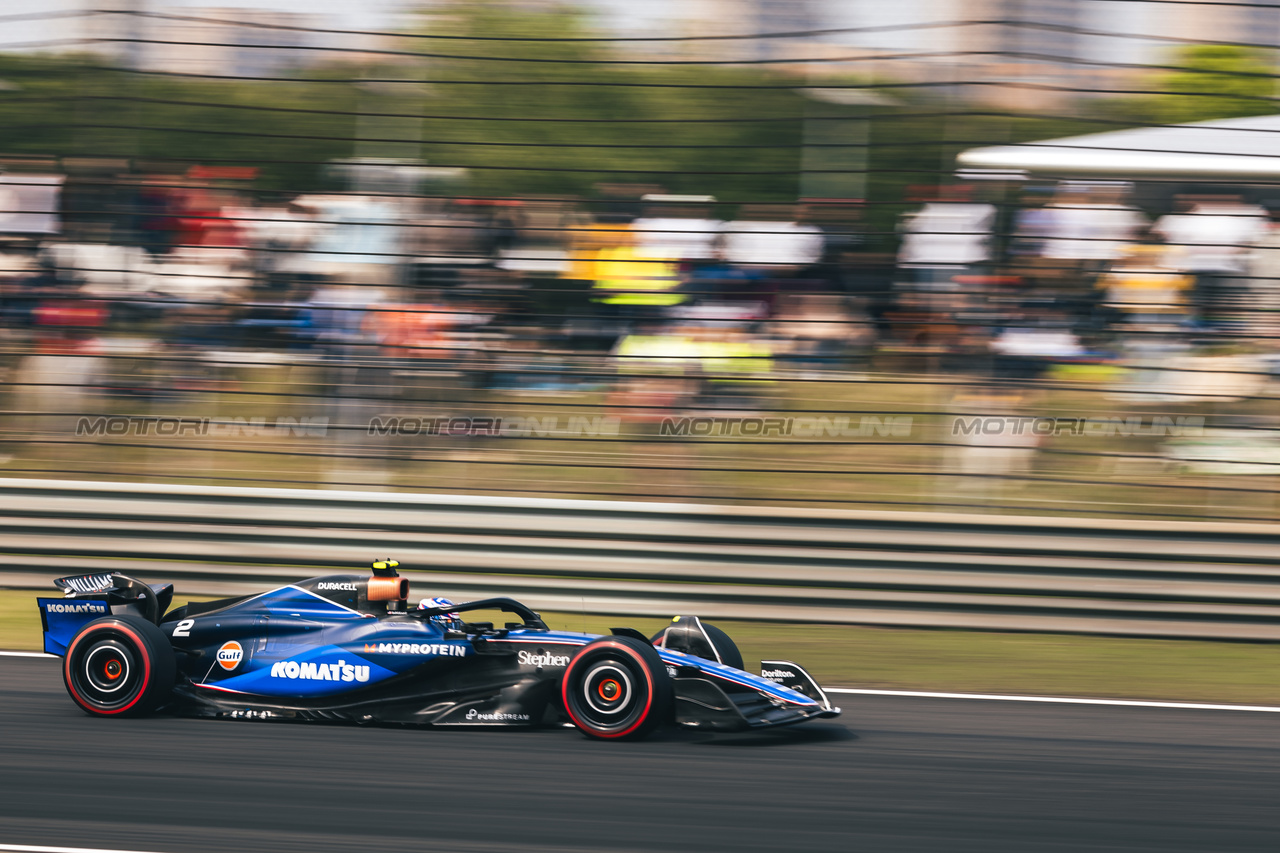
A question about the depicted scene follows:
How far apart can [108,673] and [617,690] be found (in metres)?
2.03

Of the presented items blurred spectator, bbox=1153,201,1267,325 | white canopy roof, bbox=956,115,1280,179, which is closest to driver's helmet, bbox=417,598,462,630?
white canopy roof, bbox=956,115,1280,179

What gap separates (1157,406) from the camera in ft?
26.8

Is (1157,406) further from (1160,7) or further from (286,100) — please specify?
(286,100)

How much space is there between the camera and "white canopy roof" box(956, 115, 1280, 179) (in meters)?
8.46

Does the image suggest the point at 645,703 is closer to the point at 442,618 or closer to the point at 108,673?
the point at 442,618

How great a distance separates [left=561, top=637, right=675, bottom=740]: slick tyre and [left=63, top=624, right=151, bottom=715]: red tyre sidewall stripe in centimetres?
163

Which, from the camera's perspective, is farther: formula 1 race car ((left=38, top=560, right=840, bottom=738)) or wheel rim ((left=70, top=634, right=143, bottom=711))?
wheel rim ((left=70, top=634, right=143, bottom=711))

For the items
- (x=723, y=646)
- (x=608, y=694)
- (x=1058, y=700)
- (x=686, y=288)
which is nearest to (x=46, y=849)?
(x=608, y=694)

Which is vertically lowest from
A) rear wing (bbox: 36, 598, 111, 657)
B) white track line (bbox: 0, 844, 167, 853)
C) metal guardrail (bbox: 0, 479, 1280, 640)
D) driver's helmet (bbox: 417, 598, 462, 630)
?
white track line (bbox: 0, 844, 167, 853)

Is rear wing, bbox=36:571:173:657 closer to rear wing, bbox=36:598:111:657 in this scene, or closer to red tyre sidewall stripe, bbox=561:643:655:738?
rear wing, bbox=36:598:111:657

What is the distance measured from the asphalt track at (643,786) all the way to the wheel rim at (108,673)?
0.11m

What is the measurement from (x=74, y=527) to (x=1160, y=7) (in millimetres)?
7026

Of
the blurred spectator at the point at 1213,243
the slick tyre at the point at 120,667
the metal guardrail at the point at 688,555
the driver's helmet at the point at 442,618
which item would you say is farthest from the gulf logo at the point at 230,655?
the blurred spectator at the point at 1213,243

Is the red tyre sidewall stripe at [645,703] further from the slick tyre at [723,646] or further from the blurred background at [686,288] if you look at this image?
the blurred background at [686,288]
